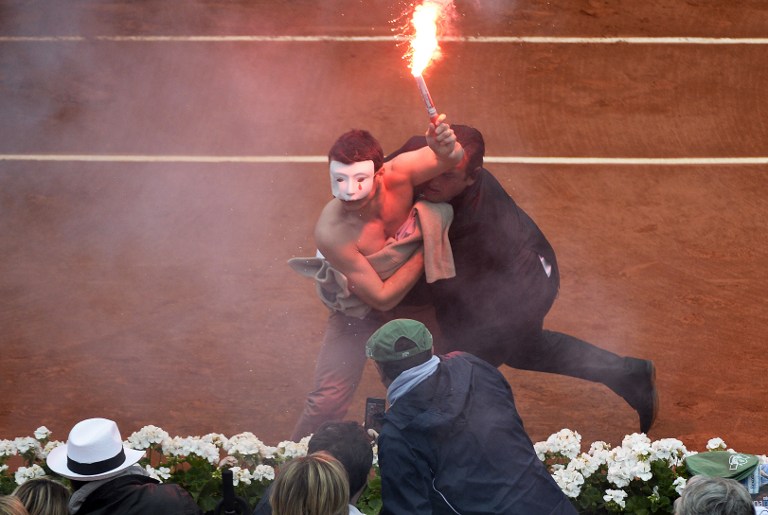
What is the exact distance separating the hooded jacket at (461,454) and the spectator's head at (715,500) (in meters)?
0.65

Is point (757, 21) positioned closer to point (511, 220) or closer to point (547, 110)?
point (547, 110)

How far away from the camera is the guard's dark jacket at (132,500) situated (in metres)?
5.50

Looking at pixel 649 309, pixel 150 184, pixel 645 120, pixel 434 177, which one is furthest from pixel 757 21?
pixel 434 177

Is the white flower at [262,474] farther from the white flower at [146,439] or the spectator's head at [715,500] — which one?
the spectator's head at [715,500]

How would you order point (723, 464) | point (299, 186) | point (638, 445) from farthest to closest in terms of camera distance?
point (299, 186) < point (638, 445) < point (723, 464)

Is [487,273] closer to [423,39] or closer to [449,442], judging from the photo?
[423,39]

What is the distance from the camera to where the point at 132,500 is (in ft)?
18.1

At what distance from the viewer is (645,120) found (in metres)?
12.0

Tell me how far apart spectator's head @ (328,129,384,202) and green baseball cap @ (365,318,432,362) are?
4.96 ft

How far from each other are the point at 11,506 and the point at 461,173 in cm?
318

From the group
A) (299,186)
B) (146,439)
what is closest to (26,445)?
(146,439)

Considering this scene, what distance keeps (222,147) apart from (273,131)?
554 millimetres

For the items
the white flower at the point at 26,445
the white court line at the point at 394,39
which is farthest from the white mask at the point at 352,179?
the white court line at the point at 394,39

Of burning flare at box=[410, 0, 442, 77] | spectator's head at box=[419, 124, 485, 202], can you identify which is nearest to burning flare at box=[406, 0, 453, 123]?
burning flare at box=[410, 0, 442, 77]
